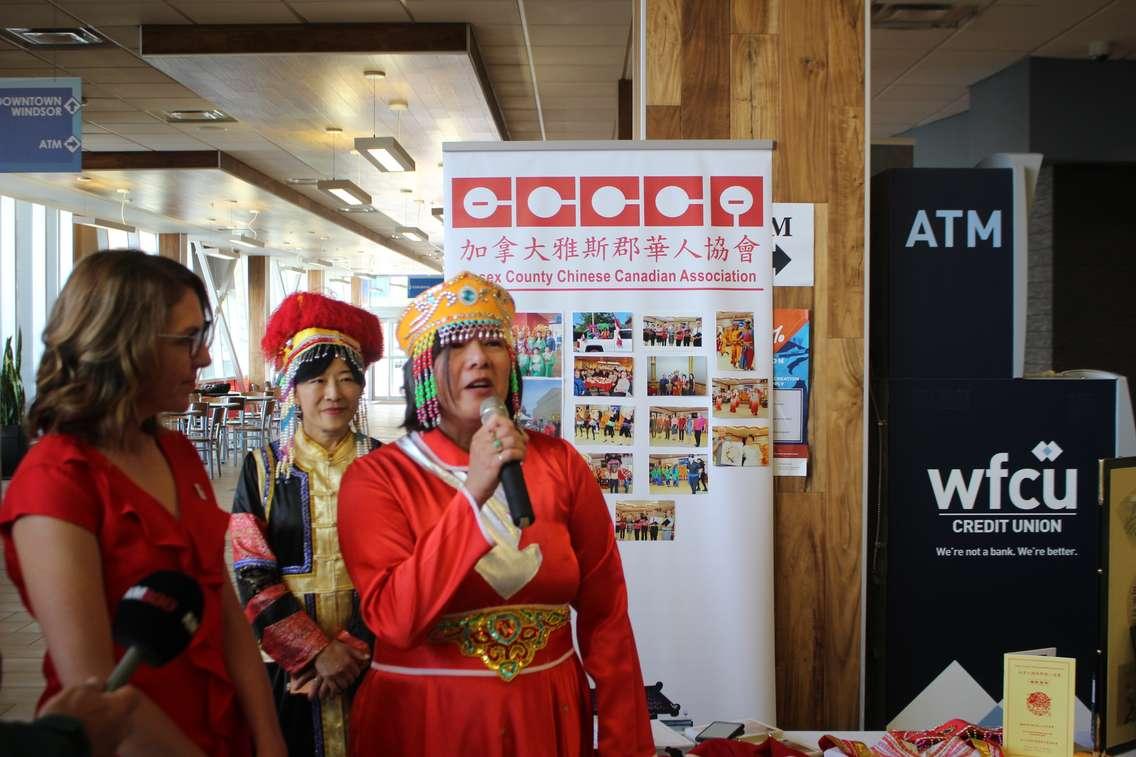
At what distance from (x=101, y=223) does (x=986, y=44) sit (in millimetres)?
13677

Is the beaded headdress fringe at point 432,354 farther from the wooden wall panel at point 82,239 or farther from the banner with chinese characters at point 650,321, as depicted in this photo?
the wooden wall panel at point 82,239

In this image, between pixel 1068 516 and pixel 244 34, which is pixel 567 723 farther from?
pixel 244 34

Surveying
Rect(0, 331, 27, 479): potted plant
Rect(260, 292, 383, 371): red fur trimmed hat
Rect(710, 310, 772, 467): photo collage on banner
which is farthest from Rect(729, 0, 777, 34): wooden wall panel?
Rect(0, 331, 27, 479): potted plant

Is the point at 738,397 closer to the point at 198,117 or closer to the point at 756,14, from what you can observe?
the point at 756,14

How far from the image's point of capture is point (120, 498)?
4.01 ft

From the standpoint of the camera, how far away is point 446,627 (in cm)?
154

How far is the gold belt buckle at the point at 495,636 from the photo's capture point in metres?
1.53

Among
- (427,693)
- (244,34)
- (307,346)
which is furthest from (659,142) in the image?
(244,34)

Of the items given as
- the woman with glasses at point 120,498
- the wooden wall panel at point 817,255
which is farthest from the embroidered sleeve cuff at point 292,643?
the wooden wall panel at point 817,255

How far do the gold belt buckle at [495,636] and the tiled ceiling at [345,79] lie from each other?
510cm

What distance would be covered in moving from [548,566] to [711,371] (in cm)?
161

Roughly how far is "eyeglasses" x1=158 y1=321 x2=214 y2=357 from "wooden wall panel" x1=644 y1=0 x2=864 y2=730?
224cm

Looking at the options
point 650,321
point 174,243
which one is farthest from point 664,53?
point 174,243

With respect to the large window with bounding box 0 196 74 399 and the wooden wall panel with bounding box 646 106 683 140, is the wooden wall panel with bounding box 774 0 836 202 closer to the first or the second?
the wooden wall panel with bounding box 646 106 683 140
